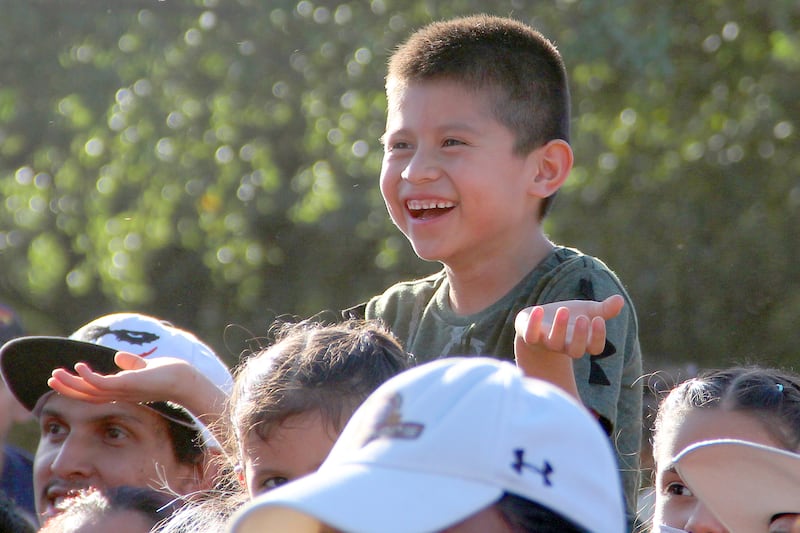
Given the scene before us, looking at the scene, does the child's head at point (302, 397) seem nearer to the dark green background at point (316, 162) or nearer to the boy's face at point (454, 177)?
the boy's face at point (454, 177)

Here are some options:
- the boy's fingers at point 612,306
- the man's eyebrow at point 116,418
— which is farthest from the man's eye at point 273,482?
the man's eyebrow at point 116,418

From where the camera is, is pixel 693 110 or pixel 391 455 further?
pixel 693 110

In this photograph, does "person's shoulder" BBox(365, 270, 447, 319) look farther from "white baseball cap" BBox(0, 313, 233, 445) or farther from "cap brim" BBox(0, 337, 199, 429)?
"cap brim" BBox(0, 337, 199, 429)

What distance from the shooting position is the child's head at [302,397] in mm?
2371

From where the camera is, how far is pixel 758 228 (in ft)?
28.2

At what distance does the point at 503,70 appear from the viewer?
3416mm

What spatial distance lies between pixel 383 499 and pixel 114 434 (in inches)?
76.4

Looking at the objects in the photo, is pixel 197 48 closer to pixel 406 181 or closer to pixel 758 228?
pixel 758 228

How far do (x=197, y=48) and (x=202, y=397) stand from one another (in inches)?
296

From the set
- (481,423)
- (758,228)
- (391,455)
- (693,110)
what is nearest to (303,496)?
(391,455)

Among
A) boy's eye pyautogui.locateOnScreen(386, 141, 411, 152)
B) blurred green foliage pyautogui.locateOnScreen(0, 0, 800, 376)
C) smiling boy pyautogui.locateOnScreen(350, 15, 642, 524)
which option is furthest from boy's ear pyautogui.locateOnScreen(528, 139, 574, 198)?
blurred green foliage pyautogui.locateOnScreen(0, 0, 800, 376)

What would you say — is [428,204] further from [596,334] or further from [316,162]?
[316,162]

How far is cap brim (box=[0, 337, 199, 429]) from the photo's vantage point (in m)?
3.40

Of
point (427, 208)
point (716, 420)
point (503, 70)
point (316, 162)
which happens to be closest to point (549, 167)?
point (503, 70)
